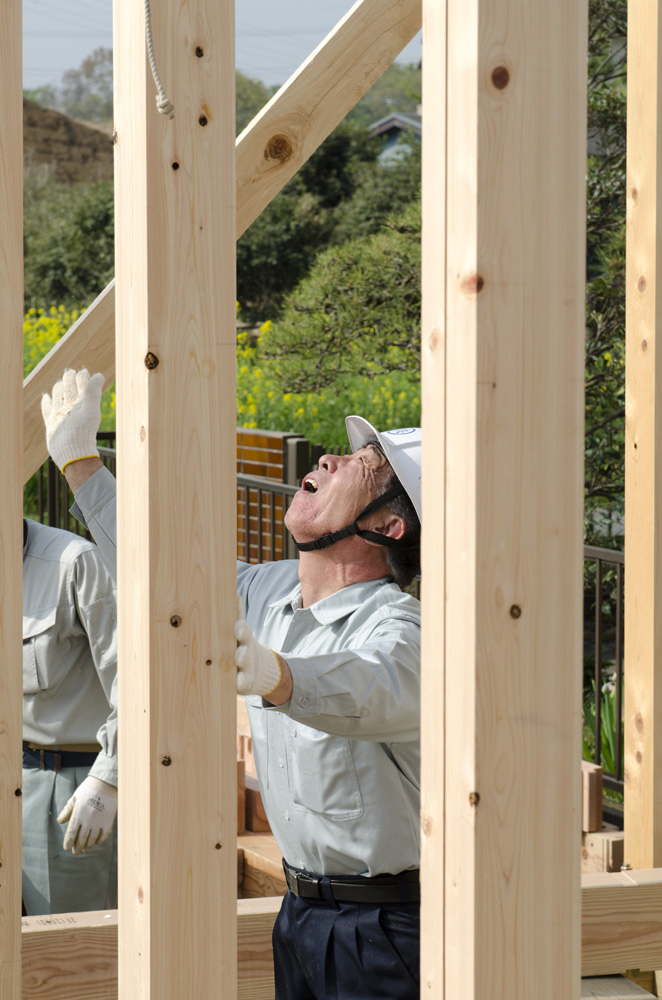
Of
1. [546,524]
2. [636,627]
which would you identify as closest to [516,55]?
[546,524]

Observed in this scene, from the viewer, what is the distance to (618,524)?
8.05 meters

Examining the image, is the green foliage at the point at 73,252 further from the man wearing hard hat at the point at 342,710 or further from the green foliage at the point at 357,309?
the man wearing hard hat at the point at 342,710

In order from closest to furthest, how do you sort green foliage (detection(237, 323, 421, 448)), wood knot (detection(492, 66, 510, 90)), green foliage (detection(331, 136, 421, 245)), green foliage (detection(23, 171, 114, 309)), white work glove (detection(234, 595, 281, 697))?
1. wood knot (detection(492, 66, 510, 90))
2. white work glove (detection(234, 595, 281, 697))
3. green foliage (detection(237, 323, 421, 448))
4. green foliage (detection(331, 136, 421, 245))
5. green foliage (detection(23, 171, 114, 309))

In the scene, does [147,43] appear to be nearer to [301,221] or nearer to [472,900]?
[472,900]

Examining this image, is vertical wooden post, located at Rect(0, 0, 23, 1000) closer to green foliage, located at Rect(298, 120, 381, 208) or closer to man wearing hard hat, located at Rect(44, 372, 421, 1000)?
man wearing hard hat, located at Rect(44, 372, 421, 1000)

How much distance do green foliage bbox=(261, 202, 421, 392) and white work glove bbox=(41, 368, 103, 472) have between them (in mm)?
5004

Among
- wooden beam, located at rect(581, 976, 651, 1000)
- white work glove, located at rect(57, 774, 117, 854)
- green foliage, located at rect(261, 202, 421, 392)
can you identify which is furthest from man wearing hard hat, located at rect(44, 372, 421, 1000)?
green foliage, located at rect(261, 202, 421, 392)

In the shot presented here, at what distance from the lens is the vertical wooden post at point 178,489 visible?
1660mm

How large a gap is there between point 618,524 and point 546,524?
6.94 m

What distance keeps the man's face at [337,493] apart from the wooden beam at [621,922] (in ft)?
4.29

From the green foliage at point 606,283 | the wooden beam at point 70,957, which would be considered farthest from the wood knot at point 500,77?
the green foliage at point 606,283

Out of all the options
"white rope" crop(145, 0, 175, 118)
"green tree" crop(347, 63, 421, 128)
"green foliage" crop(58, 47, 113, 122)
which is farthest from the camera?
"green foliage" crop(58, 47, 113, 122)

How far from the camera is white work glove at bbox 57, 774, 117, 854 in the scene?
3.21 metres

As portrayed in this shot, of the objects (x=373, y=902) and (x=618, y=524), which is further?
(x=618, y=524)
